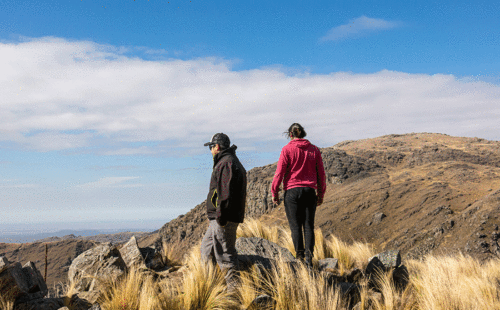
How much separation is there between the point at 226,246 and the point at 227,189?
0.85 metres

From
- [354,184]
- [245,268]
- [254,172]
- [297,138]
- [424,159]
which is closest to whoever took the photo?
[245,268]

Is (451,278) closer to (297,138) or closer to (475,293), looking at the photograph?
(475,293)

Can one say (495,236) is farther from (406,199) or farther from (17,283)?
(17,283)

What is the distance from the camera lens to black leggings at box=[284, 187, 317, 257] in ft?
17.5

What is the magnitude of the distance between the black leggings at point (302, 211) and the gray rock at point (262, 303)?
1.15 meters

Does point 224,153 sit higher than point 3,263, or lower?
higher

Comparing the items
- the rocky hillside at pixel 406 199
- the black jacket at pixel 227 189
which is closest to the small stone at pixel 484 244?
the rocky hillside at pixel 406 199

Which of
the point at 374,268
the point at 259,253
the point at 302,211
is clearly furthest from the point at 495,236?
the point at 302,211

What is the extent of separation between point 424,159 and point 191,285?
39145 millimetres

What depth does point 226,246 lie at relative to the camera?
4.62m

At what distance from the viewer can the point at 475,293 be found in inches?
176

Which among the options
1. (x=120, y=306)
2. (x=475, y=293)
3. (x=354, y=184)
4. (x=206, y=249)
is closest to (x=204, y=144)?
(x=206, y=249)

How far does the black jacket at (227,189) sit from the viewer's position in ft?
14.3

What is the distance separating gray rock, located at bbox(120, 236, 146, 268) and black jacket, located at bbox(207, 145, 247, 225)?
2.25 m
